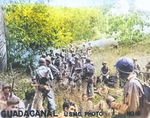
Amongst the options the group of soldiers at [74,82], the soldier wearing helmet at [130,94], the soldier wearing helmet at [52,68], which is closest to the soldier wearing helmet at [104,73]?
the group of soldiers at [74,82]

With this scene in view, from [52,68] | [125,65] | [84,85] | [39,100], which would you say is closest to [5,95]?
[39,100]

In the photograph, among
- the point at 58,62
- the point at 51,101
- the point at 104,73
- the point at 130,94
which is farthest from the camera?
the point at 104,73

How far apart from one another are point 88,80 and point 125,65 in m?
1.02

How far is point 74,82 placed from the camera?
20.4ft

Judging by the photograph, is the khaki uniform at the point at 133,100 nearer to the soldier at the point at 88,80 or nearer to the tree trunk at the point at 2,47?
the soldier at the point at 88,80

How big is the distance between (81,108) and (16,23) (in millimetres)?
2653

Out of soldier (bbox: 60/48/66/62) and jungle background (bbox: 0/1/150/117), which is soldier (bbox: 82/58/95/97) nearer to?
jungle background (bbox: 0/1/150/117)

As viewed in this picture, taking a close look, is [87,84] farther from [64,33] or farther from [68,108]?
[64,33]

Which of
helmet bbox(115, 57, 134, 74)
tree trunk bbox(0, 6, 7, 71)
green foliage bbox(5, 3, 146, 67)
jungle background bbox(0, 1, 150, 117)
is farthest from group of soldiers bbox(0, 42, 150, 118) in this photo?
tree trunk bbox(0, 6, 7, 71)

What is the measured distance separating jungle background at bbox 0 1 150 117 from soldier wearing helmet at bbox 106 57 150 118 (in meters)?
0.24

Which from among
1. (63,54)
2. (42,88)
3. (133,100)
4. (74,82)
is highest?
(63,54)

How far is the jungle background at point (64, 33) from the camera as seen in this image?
602cm

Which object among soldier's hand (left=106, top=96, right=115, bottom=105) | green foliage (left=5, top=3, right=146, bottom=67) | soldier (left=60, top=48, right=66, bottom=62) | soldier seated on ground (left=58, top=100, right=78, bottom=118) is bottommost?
soldier seated on ground (left=58, top=100, right=78, bottom=118)

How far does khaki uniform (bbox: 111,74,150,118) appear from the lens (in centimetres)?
577
